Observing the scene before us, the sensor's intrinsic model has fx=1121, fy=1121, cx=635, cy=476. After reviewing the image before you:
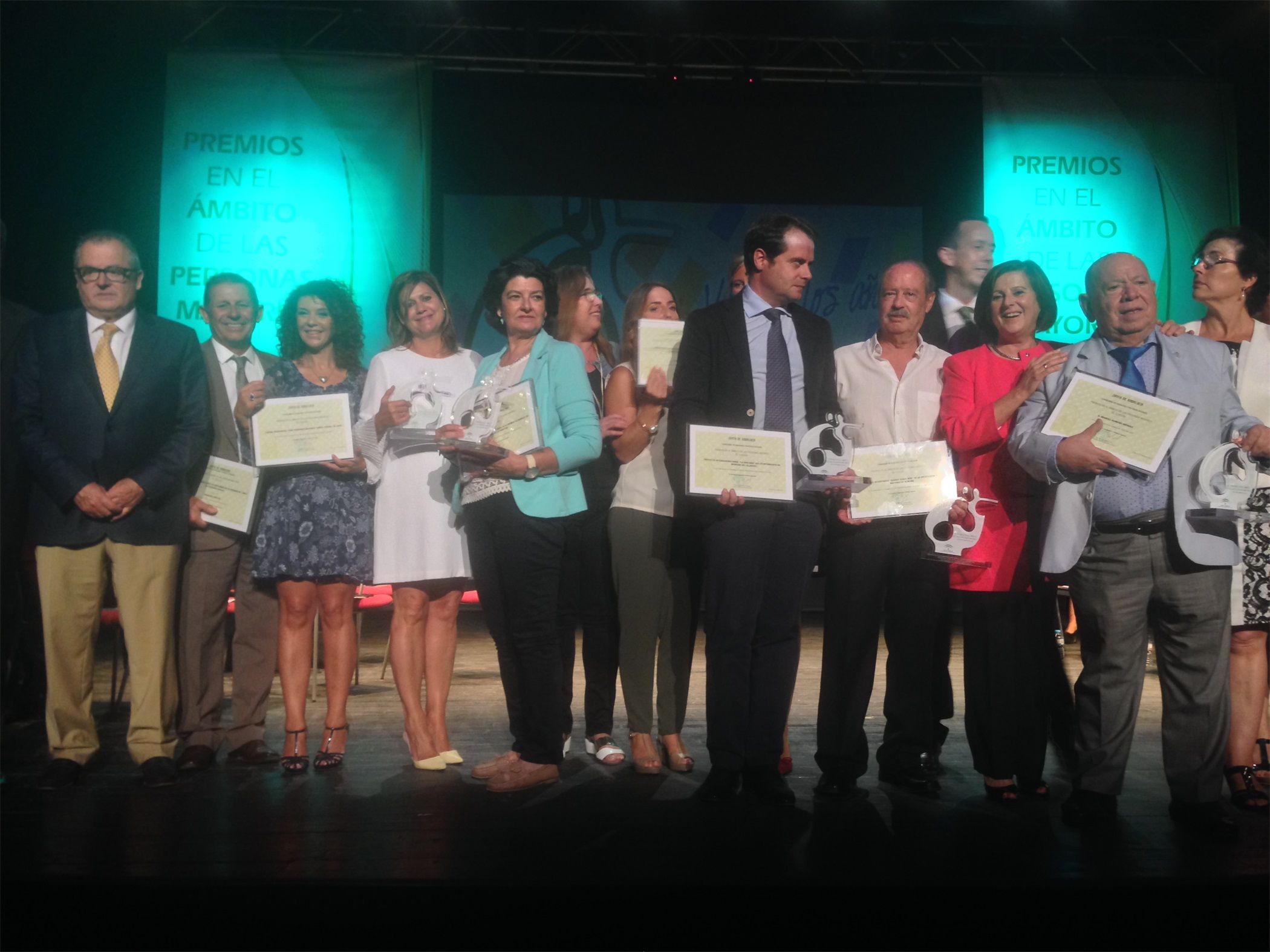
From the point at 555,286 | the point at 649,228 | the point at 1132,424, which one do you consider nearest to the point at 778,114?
the point at 649,228

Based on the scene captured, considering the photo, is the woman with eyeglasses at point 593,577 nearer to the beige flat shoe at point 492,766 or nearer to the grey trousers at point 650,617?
the grey trousers at point 650,617

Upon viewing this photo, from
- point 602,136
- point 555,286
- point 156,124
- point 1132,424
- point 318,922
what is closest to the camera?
point 318,922

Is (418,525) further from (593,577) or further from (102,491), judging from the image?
(102,491)

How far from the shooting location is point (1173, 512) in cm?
308

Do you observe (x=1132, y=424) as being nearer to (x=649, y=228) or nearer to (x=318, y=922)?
(x=318, y=922)

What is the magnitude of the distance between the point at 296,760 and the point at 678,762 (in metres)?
1.29

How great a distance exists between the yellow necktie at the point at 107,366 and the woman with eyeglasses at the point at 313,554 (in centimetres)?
41

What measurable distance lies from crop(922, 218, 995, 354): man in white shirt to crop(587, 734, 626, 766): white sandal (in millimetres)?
1892

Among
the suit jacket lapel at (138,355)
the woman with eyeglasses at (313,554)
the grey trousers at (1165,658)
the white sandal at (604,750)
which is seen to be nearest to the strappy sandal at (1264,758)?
the grey trousers at (1165,658)

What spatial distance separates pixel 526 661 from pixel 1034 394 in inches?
67.9

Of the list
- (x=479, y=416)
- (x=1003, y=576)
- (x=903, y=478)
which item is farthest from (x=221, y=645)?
(x=1003, y=576)

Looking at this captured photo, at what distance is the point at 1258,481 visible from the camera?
11.3 feet

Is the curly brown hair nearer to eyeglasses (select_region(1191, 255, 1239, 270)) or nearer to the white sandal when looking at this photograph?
the white sandal

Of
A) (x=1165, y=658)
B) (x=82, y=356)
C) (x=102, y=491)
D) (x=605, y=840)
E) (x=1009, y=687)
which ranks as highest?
(x=82, y=356)
